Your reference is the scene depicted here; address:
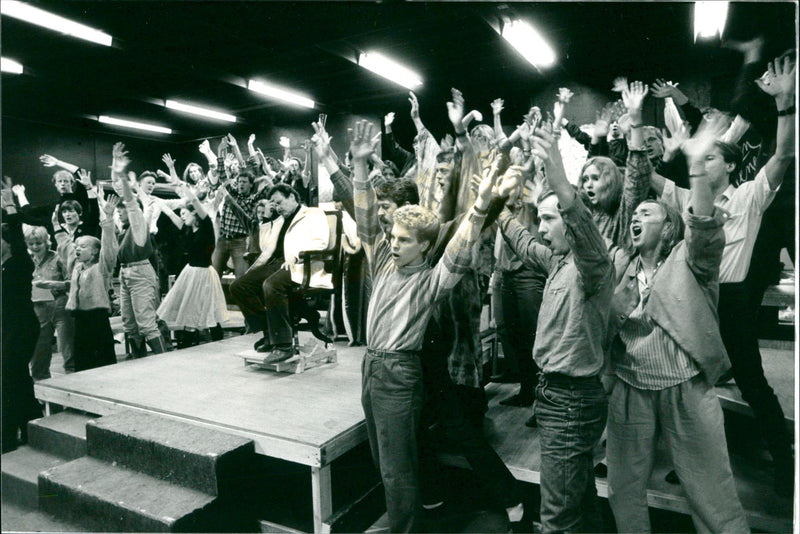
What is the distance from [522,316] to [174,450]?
5.93 ft

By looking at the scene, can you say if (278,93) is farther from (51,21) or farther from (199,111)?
(51,21)

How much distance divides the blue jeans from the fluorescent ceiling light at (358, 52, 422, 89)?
5.33 feet

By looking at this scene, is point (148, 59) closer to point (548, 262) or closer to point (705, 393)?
point (548, 262)

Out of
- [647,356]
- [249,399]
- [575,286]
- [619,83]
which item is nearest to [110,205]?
[249,399]

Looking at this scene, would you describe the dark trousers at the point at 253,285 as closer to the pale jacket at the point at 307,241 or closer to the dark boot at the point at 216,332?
the pale jacket at the point at 307,241

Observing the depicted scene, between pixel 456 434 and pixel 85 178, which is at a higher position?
pixel 85 178

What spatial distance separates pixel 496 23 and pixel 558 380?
156cm

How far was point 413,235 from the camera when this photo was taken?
1.67 metres

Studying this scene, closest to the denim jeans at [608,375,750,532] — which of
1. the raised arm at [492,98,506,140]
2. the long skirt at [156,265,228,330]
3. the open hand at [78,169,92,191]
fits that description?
the raised arm at [492,98,506,140]

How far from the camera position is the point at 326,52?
7.80 feet

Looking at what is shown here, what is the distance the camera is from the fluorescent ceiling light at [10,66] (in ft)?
6.86

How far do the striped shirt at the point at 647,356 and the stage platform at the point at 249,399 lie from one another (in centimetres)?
118

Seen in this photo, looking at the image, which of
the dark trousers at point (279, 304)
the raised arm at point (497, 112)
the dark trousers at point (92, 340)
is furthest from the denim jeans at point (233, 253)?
the raised arm at point (497, 112)

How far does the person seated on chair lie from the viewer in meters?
2.75
